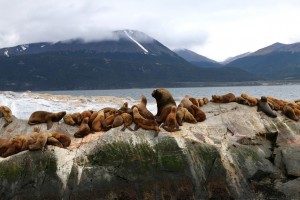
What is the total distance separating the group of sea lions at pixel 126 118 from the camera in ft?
43.4

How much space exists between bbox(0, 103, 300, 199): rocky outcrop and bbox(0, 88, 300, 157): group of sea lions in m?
0.29

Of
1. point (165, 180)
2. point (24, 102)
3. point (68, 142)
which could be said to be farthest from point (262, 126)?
point (24, 102)

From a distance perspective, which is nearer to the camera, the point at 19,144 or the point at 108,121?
the point at 19,144

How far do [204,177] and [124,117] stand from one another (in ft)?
10.2

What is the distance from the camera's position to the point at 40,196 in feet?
40.5

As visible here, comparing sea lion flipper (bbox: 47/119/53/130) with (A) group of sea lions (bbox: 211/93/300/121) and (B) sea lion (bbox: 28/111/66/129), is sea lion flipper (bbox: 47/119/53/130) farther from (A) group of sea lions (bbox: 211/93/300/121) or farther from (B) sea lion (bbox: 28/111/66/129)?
(A) group of sea lions (bbox: 211/93/300/121)

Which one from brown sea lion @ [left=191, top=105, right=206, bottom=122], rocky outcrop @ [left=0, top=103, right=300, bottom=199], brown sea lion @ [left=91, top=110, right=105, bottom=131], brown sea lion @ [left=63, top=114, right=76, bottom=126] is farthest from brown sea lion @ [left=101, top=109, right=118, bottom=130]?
brown sea lion @ [left=191, top=105, right=206, bottom=122]

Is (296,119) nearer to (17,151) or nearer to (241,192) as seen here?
(241,192)

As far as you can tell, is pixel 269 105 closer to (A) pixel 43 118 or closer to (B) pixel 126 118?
(B) pixel 126 118

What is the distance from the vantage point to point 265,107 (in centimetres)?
1591

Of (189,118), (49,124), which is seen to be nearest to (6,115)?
(49,124)

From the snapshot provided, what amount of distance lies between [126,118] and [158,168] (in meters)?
2.02

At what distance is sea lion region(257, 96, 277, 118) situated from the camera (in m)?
15.6

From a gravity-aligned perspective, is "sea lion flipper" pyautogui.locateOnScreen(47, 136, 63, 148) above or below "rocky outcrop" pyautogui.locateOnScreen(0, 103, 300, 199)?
above
